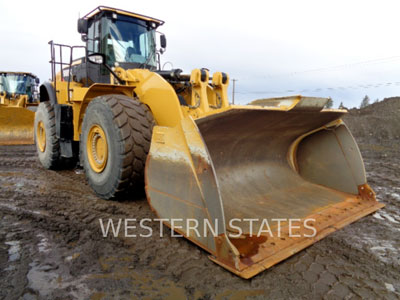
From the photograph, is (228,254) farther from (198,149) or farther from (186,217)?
(198,149)

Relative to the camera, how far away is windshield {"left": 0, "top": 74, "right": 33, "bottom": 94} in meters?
15.3

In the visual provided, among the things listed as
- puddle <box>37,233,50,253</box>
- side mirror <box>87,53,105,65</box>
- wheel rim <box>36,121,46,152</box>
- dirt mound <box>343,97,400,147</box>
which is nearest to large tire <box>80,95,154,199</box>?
side mirror <box>87,53,105,65</box>

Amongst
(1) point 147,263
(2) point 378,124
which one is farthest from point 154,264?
(2) point 378,124

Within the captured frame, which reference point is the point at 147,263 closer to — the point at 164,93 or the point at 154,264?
the point at 154,264

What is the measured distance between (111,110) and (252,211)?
1.87 metres

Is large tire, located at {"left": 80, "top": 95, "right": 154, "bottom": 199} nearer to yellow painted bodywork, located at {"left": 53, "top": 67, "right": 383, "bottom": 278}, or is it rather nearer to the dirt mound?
yellow painted bodywork, located at {"left": 53, "top": 67, "right": 383, "bottom": 278}

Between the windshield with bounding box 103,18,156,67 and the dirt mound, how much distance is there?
1162 centimetres

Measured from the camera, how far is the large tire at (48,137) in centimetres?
551

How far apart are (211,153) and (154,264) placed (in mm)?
1490

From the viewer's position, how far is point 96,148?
12.7ft

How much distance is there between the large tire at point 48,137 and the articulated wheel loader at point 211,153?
54cm

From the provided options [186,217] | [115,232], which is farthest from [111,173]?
[186,217]

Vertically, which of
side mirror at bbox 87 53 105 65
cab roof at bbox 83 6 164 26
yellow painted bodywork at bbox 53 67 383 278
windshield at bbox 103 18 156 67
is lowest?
yellow painted bodywork at bbox 53 67 383 278

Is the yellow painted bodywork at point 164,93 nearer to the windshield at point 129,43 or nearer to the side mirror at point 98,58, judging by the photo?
the side mirror at point 98,58
